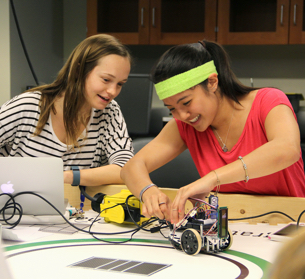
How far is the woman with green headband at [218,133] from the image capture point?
104 cm

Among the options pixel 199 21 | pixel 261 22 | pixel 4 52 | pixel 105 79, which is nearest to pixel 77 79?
pixel 105 79

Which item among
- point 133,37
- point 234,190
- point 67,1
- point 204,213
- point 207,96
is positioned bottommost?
point 234,190

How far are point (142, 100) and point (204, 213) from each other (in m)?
1.65

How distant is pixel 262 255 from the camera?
0.79 m

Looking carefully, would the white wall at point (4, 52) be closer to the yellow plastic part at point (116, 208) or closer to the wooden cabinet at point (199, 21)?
the wooden cabinet at point (199, 21)

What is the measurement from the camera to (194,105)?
118cm

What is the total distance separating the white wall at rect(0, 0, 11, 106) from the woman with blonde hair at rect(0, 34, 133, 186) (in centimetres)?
113

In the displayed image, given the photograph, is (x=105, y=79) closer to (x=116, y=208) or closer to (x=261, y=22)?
(x=116, y=208)

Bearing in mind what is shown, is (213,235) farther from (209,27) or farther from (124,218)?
(209,27)

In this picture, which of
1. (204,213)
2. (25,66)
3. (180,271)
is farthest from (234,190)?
(25,66)

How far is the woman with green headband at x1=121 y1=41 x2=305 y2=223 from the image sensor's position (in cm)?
104

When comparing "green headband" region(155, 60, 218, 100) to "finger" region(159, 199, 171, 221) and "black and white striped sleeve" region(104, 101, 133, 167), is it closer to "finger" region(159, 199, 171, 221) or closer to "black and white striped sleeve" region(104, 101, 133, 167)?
"finger" region(159, 199, 171, 221)

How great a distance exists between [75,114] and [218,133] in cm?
63

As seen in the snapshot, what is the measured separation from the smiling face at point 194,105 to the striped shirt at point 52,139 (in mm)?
434
